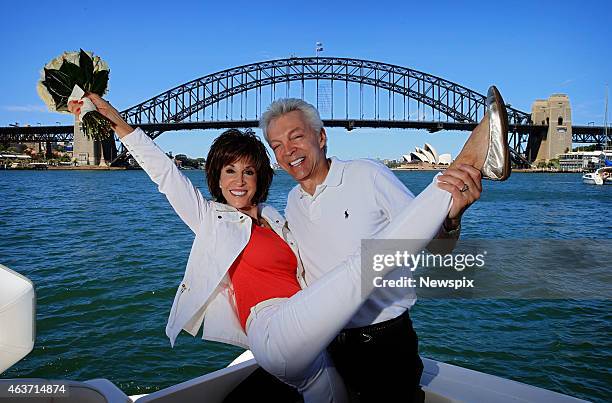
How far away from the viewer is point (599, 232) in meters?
14.7

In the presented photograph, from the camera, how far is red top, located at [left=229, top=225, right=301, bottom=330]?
160cm

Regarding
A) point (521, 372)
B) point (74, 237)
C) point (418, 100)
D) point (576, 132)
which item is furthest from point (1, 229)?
point (576, 132)

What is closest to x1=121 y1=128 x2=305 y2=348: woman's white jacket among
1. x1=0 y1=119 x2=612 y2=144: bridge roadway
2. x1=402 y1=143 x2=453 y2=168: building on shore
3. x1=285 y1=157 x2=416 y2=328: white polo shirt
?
x1=285 y1=157 x2=416 y2=328: white polo shirt

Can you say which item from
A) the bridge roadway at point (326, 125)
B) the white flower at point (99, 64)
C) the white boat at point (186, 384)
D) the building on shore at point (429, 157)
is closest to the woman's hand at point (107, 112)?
the white flower at point (99, 64)

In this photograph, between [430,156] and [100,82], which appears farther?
[430,156]

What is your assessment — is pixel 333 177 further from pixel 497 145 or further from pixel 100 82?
pixel 100 82

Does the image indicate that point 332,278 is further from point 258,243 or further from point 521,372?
point 521,372

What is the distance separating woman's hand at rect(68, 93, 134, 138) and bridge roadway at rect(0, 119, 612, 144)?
3852cm

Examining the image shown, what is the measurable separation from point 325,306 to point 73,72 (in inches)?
55.1

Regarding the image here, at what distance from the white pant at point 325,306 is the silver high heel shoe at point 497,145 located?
0.16 metres

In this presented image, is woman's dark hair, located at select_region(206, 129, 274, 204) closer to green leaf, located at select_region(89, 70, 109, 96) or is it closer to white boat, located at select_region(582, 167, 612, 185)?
green leaf, located at select_region(89, 70, 109, 96)

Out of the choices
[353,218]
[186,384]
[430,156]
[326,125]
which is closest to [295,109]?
[353,218]

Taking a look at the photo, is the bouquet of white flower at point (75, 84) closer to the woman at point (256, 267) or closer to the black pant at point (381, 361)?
the woman at point (256, 267)

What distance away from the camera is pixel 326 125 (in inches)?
2104
